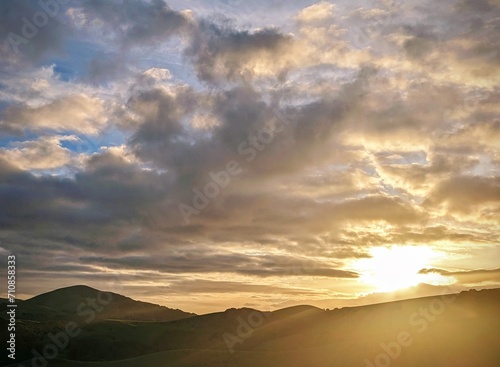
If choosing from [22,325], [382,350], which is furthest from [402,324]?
[22,325]

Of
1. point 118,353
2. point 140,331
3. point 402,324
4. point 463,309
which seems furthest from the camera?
point 140,331

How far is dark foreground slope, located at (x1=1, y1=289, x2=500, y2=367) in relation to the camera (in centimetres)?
8312

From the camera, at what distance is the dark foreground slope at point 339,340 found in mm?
83125

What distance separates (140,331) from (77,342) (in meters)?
33.1

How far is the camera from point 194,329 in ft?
655

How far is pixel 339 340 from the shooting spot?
132500 millimetres

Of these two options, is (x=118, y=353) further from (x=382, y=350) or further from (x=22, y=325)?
(x=382, y=350)
